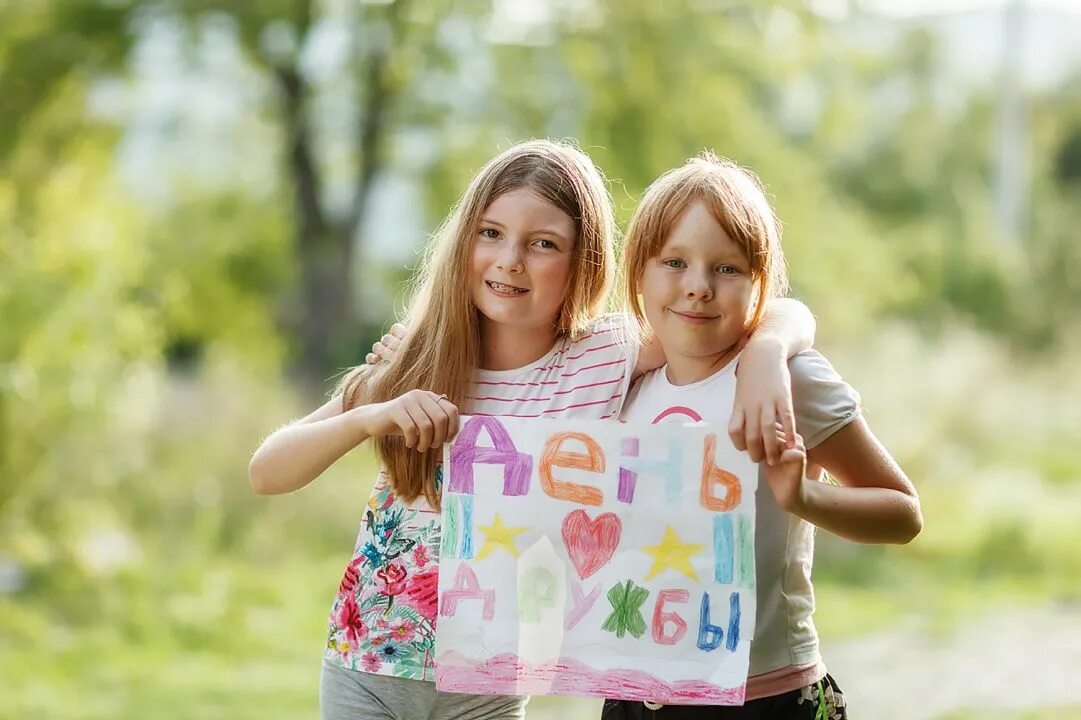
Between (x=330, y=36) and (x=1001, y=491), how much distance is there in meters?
6.75

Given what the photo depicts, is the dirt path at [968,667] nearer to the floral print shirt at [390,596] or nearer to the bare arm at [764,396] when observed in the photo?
the floral print shirt at [390,596]

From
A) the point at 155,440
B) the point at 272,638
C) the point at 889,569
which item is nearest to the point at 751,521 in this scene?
the point at 272,638

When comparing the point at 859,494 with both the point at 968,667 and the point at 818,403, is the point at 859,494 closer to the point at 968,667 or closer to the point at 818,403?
the point at 818,403

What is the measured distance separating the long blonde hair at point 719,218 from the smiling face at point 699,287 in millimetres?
15

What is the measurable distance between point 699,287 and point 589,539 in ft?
1.52

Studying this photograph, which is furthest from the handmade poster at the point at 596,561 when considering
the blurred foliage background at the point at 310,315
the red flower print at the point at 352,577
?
the blurred foliage background at the point at 310,315

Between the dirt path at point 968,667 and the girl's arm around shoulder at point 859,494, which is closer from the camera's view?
the girl's arm around shoulder at point 859,494

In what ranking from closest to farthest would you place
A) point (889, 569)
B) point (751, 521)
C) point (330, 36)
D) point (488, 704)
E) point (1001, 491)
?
1. point (751, 521)
2. point (488, 704)
3. point (889, 569)
4. point (1001, 491)
5. point (330, 36)

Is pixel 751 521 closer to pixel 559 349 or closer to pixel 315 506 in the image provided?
pixel 559 349

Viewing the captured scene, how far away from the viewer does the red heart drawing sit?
2.25 m

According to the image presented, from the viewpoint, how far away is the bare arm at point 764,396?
2.02 meters

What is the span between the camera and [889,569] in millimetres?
8758

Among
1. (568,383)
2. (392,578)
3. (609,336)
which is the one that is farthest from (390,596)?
(609,336)

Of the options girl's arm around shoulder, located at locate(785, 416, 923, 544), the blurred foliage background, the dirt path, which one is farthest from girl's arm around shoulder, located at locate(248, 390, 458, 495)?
the dirt path
